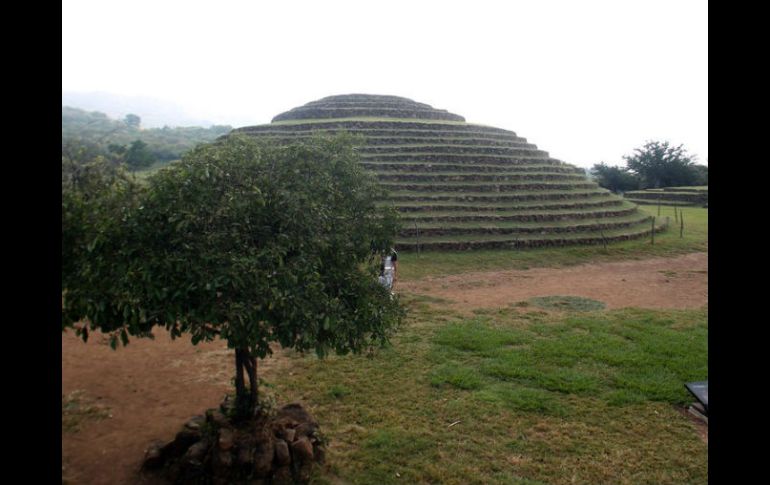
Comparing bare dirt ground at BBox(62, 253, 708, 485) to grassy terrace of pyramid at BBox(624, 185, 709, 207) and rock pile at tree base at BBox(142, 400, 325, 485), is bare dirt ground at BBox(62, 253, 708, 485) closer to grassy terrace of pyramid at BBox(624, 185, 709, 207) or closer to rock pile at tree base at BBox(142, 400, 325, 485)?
rock pile at tree base at BBox(142, 400, 325, 485)

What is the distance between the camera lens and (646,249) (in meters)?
16.8

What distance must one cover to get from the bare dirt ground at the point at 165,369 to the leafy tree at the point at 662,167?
31964mm

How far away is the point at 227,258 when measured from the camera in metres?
3.72

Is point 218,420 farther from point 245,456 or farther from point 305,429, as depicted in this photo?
point 305,429

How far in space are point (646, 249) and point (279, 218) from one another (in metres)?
16.1

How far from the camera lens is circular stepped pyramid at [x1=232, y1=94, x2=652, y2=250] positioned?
1675 cm

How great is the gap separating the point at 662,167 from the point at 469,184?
3018 centimetres

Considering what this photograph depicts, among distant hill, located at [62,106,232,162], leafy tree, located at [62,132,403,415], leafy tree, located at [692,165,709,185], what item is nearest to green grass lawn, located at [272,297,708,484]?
leafy tree, located at [62,132,403,415]

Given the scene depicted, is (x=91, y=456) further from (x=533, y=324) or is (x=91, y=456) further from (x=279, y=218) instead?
(x=533, y=324)

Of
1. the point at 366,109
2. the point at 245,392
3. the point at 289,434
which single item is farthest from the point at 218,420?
the point at 366,109

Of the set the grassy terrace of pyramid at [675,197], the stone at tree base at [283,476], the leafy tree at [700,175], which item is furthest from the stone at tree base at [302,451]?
the leafy tree at [700,175]

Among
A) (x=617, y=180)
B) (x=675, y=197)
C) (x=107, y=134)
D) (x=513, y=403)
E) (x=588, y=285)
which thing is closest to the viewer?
(x=107, y=134)
